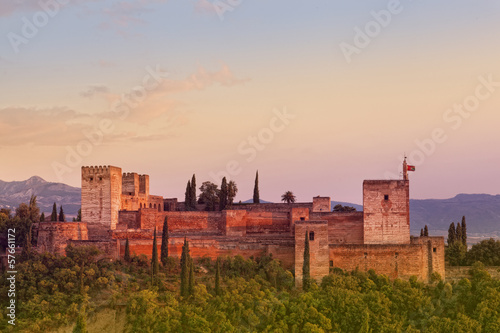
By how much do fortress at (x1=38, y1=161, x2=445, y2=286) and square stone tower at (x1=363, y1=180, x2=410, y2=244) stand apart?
0.05 metres

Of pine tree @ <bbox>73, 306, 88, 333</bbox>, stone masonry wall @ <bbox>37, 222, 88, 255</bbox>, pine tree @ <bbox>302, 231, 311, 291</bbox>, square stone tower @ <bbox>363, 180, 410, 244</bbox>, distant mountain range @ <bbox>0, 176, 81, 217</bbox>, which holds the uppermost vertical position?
distant mountain range @ <bbox>0, 176, 81, 217</bbox>

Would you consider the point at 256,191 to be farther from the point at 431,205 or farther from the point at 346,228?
the point at 431,205

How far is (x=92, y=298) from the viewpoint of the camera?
37656 millimetres

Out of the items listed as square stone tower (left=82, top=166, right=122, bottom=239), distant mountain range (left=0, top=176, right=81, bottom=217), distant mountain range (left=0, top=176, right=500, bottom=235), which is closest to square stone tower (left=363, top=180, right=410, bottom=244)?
square stone tower (left=82, top=166, right=122, bottom=239)

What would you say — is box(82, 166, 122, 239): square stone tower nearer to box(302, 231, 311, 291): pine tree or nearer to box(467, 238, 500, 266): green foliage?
box(302, 231, 311, 291): pine tree

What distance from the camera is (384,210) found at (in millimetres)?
42094

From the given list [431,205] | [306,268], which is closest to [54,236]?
[306,268]

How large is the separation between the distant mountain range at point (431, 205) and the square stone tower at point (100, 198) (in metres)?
95.1

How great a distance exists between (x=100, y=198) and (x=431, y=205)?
410 ft

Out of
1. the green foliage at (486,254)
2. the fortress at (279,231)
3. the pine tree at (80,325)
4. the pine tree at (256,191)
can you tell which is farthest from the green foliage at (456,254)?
the pine tree at (80,325)

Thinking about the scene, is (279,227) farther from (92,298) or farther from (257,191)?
(92,298)

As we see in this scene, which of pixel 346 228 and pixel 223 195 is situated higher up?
pixel 223 195

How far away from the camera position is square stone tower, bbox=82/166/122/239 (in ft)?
151

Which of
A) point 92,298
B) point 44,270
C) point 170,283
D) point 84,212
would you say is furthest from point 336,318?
point 84,212
